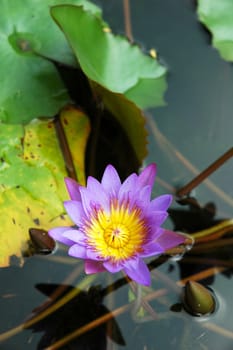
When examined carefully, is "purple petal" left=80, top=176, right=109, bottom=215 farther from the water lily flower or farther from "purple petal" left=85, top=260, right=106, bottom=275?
"purple petal" left=85, top=260, right=106, bottom=275

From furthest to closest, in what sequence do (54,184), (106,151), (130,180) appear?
1. (106,151)
2. (54,184)
3. (130,180)

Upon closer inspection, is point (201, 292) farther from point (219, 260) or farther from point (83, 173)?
point (83, 173)

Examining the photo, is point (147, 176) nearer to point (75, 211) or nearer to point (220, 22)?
point (75, 211)

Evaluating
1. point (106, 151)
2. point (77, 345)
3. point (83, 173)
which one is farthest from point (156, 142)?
point (77, 345)

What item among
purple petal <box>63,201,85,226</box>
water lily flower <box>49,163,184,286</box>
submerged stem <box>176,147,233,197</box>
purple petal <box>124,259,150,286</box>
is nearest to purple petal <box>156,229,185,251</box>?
water lily flower <box>49,163,184,286</box>

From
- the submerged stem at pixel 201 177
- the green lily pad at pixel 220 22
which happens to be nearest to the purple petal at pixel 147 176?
the submerged stem at pixel 201 177

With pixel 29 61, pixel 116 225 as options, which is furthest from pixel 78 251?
pixel 29 61
